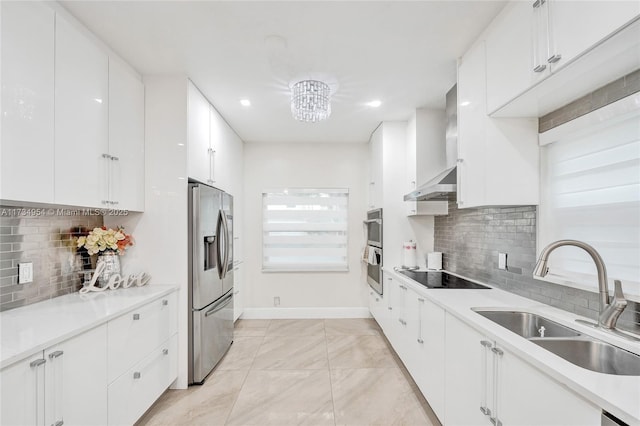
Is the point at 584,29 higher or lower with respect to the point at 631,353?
higher

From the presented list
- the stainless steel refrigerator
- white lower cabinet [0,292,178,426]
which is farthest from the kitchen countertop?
white lower cabinet [0,292,178,426]

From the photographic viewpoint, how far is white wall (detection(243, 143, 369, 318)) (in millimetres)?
4602

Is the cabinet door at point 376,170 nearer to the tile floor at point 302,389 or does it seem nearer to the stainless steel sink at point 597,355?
the tile floor at point 302,389

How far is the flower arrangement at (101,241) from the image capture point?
228cm

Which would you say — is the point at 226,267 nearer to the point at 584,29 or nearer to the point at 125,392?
the point at 125,392

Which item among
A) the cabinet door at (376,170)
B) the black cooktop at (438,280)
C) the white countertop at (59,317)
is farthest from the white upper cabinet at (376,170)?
the white countertop at (59,317)

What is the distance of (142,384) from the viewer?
205cm

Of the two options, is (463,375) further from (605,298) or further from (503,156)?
(503,156)

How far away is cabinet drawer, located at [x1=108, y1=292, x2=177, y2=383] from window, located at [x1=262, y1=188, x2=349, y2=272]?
7.33 feet

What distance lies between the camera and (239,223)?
433cm

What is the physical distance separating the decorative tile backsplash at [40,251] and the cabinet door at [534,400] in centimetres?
262

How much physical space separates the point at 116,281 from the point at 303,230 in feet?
A: 8.69

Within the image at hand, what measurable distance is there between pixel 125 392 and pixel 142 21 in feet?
7.34

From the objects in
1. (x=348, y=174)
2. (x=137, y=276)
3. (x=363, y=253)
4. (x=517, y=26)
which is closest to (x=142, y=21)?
(x=137, y=276)
